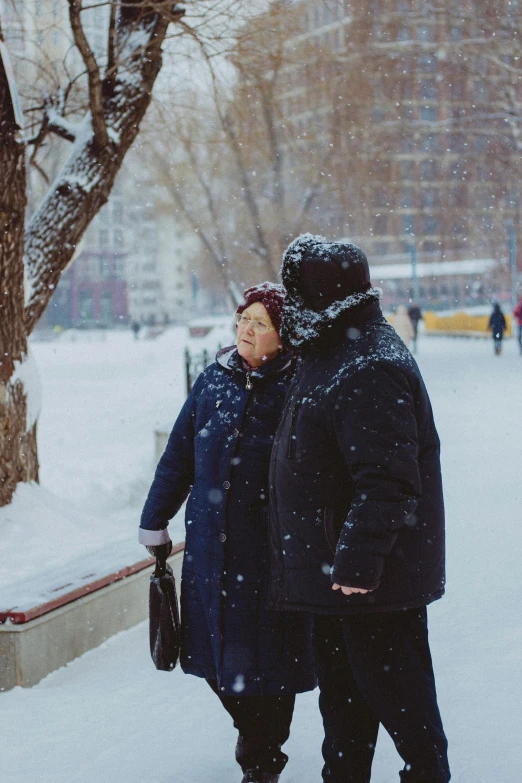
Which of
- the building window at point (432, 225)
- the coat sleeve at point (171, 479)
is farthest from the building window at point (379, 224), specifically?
the coat sleeve at point (171, 479)

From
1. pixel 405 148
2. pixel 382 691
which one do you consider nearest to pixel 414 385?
pixel 382 691

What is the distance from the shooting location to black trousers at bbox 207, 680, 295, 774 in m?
3.33

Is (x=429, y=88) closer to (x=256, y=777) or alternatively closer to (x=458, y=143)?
(x=458, y=143)

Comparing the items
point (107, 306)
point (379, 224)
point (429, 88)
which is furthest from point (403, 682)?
point (107, 306)

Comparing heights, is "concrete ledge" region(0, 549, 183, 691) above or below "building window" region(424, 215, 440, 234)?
below

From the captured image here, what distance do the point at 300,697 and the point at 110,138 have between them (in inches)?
196

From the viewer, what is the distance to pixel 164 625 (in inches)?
132

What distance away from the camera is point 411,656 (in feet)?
8.94

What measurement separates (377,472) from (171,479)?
3.65 ft

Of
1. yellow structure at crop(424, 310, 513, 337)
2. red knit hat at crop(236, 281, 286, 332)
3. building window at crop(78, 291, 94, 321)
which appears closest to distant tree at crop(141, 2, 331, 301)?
red knit hat at crop(236, 281, 286, 332)

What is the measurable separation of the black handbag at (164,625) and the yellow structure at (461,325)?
119 feet

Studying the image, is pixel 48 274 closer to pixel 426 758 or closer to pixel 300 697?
pixel 300 697

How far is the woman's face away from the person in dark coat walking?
389 mm

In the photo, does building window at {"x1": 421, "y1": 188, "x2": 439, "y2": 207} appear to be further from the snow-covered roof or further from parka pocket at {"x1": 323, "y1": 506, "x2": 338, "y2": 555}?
the snow-covered roof
